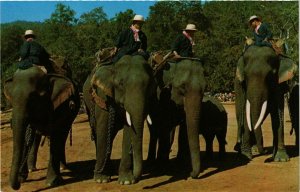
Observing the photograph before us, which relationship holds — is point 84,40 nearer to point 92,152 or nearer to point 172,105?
point 92,152

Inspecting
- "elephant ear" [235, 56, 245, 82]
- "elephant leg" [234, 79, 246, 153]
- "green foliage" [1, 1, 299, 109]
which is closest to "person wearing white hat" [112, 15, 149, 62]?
"elephant ear" [235, 56, 245, 82]

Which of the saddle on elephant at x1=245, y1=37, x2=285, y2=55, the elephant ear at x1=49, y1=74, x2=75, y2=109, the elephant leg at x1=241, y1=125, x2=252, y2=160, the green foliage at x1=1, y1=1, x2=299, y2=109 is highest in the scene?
the green foliage at x1=1, y1=1, x2=299, y2=109

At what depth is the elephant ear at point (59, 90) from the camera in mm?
9953

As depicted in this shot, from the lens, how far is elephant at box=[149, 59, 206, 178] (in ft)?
33.7

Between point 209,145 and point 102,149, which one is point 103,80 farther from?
point 209,145

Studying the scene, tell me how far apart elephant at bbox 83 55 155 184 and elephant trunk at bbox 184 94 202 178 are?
961mm

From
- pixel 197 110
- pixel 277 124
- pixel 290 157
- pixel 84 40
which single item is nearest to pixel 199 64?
pixel 197 110

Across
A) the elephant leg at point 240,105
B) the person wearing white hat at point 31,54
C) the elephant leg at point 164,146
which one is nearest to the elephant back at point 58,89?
the person wearing white hat at point 31,54

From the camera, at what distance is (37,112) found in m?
9.58

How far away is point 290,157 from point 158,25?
54.4m

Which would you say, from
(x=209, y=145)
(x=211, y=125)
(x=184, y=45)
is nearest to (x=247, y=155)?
(x=209, y=145)

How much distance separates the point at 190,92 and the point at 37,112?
9.53 ft

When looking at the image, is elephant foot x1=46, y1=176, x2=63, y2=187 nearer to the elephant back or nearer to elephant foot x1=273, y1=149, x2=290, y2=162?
the elephant back

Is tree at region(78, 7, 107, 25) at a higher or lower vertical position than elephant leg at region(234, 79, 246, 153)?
higher
